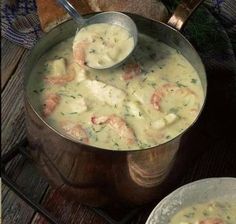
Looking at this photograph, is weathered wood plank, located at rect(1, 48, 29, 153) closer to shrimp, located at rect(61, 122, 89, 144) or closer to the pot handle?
shrimp, located at rect(61, 122, 89, 144)

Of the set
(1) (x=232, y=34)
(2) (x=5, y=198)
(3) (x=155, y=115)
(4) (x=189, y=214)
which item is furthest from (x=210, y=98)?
(2) (x=5, y=198)

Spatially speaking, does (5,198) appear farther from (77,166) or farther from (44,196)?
(77,166)

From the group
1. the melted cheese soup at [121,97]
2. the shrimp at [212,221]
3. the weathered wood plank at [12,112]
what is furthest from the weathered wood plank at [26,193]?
the shrimp at [212,221]

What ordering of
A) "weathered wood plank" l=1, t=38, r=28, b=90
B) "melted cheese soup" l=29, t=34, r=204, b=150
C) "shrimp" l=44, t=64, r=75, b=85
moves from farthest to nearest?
1. "weathered wood plank" l=1, t=38, r=28, b=90
2. "shrimp" l=44, t=64, r=75, b=85
3. "melted cheese soup" l=29, t=34, r=204, b=150

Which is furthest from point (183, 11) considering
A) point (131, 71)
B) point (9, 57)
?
point (9, 57)

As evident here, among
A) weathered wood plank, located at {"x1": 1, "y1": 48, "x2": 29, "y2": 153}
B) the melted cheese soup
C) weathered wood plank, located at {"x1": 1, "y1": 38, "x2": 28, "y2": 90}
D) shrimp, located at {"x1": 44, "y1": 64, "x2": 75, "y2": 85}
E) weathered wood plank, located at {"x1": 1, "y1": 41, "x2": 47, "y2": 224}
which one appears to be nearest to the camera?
the melted cheese soup

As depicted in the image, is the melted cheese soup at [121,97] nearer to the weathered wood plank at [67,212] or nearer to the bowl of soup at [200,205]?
the bowl of soup at [200,205]

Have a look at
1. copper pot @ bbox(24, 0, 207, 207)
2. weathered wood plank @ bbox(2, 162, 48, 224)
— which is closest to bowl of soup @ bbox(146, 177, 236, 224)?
copper pot @ bbox(24, 0, 207, 207)

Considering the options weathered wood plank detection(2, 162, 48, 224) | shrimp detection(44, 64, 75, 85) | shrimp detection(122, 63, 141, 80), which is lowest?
weathered wood plank detection(2, 162, 48, 224)
